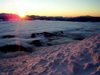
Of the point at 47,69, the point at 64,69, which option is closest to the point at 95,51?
the point at 64,69

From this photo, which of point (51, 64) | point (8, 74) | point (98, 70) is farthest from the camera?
point (8, 74)

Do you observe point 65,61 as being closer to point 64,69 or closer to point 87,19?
point 64,69

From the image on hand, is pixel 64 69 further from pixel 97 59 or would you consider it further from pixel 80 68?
pixel 97 59

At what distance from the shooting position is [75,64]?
217cm

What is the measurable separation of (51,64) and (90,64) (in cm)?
110

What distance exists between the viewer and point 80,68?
2.04m

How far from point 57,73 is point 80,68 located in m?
0.59

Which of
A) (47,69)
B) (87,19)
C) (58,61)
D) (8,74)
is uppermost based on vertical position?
(87,19)

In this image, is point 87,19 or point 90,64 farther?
point 87,19

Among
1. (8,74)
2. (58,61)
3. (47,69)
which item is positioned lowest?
(8,74)

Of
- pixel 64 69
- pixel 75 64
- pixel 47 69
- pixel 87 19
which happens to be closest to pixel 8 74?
pixel 47 69

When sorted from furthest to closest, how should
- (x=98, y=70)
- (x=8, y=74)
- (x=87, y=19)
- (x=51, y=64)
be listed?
(x=87, y=19), (x=8, y=74), (x=51, y=64), (x=98, y=70)

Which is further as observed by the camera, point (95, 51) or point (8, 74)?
point (8, 74)

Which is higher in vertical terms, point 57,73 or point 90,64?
point 90,64
